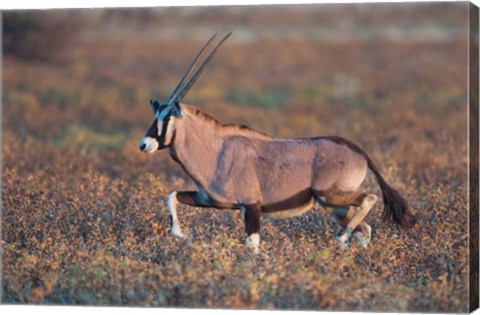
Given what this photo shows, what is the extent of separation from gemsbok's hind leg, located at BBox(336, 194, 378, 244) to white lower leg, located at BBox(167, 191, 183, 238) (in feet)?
3.95

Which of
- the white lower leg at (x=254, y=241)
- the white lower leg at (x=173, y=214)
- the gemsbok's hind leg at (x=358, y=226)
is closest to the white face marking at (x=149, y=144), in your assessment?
the white lower leg at (x=173, y=214)

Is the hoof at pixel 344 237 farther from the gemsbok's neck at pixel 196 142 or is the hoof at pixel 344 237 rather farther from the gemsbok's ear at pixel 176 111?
the gemsbok's ear at pixel 176 111

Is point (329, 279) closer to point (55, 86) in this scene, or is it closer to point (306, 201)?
point (306, 201)

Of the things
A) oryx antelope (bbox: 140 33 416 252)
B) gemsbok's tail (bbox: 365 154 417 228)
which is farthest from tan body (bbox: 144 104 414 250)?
gemsbok's tail (bbox: 365 154 417 228)

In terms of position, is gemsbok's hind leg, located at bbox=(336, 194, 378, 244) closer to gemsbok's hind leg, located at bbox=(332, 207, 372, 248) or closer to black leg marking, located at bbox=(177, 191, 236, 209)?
gemsbok's hind leg, located at bbox=(332, 207, 372, 248)

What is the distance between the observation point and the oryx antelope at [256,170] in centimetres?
916

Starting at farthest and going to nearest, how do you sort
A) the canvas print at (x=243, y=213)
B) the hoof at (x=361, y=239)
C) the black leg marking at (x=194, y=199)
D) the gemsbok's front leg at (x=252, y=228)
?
the hoof at (x=361, y=239), the black leg marking at (x=194, y=199), the gemsbok's front leg at (x=252, y=228), the canvas print at (x=243, y=213)

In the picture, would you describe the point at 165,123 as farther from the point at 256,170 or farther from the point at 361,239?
the point at 361,239

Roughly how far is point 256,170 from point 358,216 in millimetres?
833

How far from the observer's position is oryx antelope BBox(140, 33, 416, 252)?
30.1 feet

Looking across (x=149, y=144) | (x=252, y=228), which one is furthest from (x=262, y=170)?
(x=149, y=144)

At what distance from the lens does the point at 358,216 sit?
9227 mm

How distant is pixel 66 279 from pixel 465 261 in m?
2.84

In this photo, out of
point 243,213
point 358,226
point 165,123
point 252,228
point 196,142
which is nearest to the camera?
point 252,228
